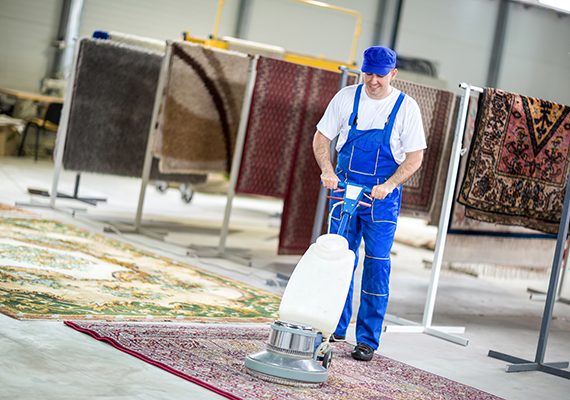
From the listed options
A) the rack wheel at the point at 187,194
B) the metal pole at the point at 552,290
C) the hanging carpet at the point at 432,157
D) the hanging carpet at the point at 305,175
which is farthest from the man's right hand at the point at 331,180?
the rack wheel at the point at 187,194

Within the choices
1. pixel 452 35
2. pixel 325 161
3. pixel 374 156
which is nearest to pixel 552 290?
pixel 374 156

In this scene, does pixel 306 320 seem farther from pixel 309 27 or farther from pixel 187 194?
pixel 309 27

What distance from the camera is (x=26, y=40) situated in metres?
13.6

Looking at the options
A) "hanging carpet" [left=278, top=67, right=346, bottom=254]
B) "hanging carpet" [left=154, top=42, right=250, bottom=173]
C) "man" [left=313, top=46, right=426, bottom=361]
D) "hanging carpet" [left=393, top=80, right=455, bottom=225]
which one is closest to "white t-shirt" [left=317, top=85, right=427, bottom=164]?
"man" [left=313, top=46, right=426, bottom=361]

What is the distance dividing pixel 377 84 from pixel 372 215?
64 centimetres

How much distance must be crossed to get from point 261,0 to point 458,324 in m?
9.85

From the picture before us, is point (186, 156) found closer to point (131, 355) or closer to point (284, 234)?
point (284, 234)

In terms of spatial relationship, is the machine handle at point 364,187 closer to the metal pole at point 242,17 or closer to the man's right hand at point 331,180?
the man's right hand at point 331,180

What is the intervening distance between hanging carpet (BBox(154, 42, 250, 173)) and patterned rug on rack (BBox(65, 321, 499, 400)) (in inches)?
119

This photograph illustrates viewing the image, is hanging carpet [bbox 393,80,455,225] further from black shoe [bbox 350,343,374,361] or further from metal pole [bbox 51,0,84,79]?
metal pole [bbox 51,0,84,79]

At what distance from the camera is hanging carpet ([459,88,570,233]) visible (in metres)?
6.00

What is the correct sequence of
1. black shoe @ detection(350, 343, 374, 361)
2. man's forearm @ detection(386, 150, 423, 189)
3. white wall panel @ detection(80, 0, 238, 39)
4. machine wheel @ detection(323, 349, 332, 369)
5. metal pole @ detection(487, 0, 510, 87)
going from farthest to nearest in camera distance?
metal pole @ detection(487, 0, 510, 87) → white wall panel @ detection(80, 0, 238, 39) → black shoe @ detection(350, 343, 374, 361) → man's forearm @ detection(386, 150, 423, 189) → machine wheel @ detection(323, 349, 332, 369)

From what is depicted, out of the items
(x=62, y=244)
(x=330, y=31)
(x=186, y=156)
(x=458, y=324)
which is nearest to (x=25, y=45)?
(x=330, y=31)

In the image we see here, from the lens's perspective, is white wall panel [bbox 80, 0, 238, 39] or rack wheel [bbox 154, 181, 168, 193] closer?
rack wheel [bbox 154, 181, 168, 193]
